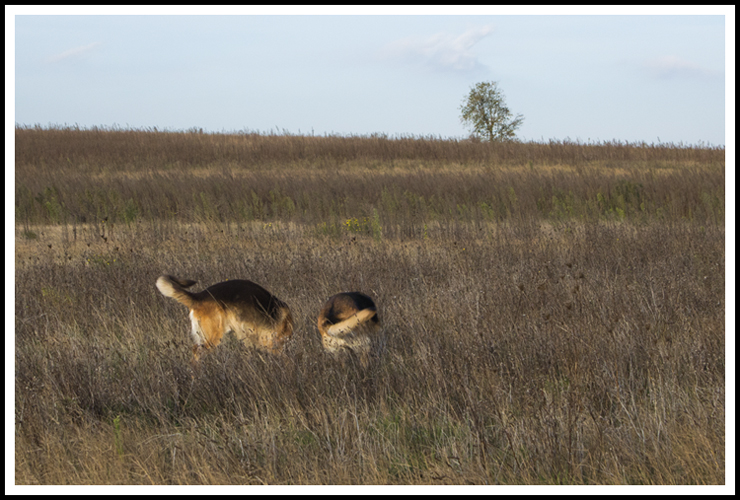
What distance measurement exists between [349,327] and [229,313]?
74 cm

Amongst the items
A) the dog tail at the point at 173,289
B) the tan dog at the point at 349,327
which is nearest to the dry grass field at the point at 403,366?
the tan dog at the point at 349,327

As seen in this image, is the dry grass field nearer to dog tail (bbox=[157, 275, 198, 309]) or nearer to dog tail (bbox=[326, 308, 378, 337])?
dog tail (bbox=[326, 308, 378, 337])

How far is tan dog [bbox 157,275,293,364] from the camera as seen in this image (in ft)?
10.7

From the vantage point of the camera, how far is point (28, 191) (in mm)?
11945

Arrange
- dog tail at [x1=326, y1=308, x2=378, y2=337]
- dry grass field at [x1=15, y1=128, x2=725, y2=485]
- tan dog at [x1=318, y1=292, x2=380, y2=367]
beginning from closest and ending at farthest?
dry grass field at [x1=15, y1=128, x2=725, y2=485]
dog tail at [x1=326, y1=308, x2=378, y2=337]
tan dog at [x1=318, y1=292, x2=380, y2=367]

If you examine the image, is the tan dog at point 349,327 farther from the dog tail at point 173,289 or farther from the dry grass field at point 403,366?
the dog tail at point 173,289

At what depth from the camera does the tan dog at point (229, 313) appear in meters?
3.25

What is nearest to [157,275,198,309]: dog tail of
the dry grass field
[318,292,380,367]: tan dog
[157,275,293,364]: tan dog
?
[157,275,293,364]: tan dog

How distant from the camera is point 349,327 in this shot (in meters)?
3.12

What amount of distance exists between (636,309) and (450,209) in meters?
6.45

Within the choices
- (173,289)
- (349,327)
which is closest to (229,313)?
(173,289)

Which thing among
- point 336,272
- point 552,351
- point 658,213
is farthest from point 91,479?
point 658,213

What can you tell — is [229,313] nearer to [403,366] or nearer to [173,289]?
[173,289]

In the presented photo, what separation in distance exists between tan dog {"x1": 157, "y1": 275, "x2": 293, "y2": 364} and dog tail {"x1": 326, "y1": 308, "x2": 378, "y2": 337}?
435 mm
